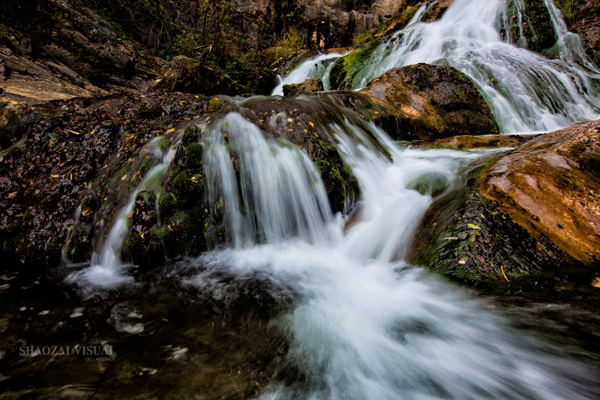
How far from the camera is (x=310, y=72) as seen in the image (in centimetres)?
1305

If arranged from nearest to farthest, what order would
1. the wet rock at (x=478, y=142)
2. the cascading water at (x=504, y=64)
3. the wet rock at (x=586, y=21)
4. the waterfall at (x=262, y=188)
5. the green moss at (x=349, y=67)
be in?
the waterfall at (x=262, y=188) → the wet rock at (x=478, y=142) → the cascading water at (x=504, y=64) → the wet rock at (x=586, y=21) → the green moss at (x=349, y=67)

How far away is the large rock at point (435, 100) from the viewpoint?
20.4ft

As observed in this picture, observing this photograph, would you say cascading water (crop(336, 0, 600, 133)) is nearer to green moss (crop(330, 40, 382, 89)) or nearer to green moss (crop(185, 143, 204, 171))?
green moss (crop(330, 40, 382, 89))

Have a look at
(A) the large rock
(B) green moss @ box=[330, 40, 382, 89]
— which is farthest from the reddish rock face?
(B) green moss @ box=[330, 40, 382, 89]

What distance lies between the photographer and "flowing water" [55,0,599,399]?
151cm

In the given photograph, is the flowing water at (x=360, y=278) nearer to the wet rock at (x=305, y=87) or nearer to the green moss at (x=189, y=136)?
the green moss at (x=189, y=136)

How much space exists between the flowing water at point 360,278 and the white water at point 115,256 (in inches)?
0.6

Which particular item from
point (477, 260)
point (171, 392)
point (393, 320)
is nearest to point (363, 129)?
point (477, 260)

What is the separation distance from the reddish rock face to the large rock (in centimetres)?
319

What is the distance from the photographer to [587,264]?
218 cm

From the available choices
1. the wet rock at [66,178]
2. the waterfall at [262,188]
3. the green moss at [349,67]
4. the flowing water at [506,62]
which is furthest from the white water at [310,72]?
the waterfall at [262,188]

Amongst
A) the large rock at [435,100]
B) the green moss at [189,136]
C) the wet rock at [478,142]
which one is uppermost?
the large rock at [435,100]

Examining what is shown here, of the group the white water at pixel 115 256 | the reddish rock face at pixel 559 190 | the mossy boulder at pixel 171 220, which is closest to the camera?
the reddish rock face at pixel 559 190

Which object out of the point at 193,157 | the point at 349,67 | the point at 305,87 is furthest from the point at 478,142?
the point at 349,67
